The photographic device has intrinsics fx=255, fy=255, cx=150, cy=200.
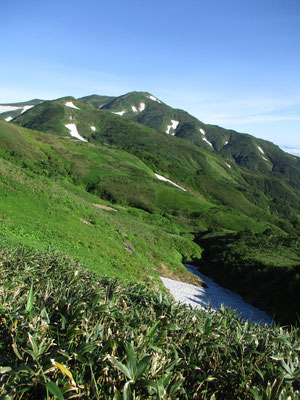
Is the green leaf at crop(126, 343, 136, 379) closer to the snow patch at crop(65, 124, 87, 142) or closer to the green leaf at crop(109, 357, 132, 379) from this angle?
the green leaf at crop(109, 357, 132, 379)

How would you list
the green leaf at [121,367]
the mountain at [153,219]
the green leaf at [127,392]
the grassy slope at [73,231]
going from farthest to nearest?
the mountain at [153,219] < the grassy slope at [73,231] < the green leaf at [121,367] < the green leaf at [127,392]

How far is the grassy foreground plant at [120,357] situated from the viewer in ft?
10.6

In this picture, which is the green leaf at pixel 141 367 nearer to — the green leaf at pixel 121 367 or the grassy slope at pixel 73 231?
the green leaf at pixel 121 367

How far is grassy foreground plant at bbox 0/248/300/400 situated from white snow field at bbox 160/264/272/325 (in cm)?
1754

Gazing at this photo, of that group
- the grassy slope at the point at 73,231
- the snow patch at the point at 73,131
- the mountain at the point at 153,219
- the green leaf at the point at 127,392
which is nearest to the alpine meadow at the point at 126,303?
the green leaf at the point at 127,392

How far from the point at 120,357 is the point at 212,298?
2388cm

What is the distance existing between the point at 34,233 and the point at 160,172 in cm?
9626

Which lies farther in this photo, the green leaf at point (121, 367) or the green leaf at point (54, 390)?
the green leaf at point (121, 367)

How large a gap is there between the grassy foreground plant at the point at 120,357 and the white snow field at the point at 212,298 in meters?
17.5

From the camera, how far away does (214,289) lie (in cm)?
2978

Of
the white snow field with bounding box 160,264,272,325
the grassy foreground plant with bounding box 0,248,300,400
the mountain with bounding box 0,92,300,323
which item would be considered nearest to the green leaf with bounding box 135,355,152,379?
the grassy foreground plant with bounding box 0,248,300,400

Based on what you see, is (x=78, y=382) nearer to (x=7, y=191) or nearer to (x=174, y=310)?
(x=174, y=310)

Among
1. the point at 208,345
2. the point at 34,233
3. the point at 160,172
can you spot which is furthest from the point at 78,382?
the point at 160,172

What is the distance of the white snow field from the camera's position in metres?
22.6
